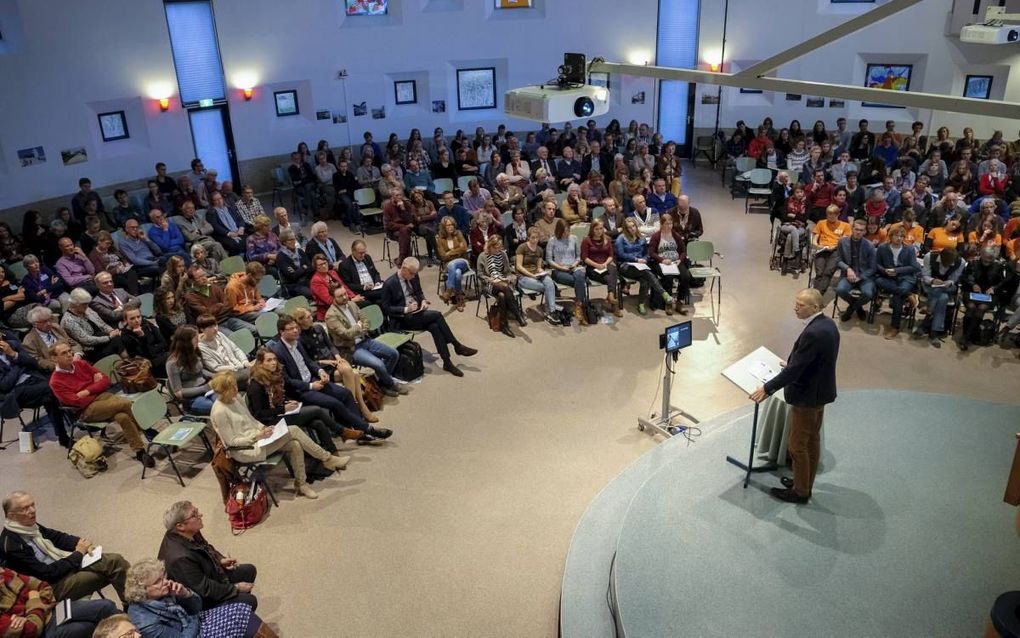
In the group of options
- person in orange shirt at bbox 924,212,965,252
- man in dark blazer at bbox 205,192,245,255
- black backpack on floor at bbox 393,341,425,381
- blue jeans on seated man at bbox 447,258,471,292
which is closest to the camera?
black backpack on floor at bbox 393,341,425,381

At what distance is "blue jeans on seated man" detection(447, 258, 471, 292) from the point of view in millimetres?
9070

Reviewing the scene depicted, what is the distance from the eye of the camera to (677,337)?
5.99m

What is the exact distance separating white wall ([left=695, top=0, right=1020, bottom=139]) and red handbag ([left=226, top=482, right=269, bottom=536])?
44.8ft

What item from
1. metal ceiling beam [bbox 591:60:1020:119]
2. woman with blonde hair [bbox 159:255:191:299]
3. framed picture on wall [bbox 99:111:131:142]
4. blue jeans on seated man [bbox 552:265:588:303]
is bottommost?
blue jeans on seated man [bbox 552:265:588:303]

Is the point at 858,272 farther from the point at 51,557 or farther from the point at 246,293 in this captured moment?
the point at 51,557

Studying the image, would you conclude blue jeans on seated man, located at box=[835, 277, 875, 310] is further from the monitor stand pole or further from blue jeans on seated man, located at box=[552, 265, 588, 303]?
the monitor stand pole

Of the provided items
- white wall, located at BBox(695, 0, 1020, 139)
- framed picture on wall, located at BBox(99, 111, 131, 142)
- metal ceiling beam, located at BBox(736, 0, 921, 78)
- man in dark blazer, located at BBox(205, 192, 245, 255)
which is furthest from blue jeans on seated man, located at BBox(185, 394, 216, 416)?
white wall, located at BBox(695, 0, 1020, 139)

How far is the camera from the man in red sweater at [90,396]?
616 cm

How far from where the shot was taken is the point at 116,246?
927cm

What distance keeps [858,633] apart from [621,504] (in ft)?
5.97

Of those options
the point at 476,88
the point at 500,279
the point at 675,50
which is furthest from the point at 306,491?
the point at 675,50

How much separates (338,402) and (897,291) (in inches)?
239

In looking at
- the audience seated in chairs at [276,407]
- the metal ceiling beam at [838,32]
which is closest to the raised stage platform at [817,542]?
the audience seated in chairs at [276,407]

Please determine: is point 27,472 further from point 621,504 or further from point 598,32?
point 598,32
